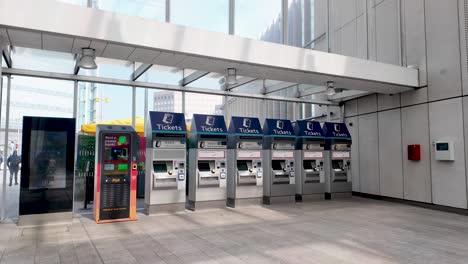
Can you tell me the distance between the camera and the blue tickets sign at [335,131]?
30.0ft

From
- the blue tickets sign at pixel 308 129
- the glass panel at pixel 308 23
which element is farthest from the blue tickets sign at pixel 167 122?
the glass panel at pixel 308 23

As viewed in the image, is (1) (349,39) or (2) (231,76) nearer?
(2) (231,76)

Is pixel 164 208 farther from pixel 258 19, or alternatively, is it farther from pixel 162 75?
pixel 258 19

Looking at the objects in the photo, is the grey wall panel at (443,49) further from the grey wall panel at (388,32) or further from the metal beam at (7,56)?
the metal beam at (7,56)

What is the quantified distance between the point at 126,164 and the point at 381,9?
7.70 metres

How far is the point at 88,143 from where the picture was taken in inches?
293

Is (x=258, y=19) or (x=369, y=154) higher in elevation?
(x=258, y=19)

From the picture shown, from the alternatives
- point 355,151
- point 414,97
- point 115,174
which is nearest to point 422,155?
point 414,97

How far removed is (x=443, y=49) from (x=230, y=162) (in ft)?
17.3

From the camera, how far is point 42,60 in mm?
6875

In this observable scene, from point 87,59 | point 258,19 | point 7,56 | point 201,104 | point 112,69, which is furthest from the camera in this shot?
point 258,19

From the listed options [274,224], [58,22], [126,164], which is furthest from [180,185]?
[58,22]

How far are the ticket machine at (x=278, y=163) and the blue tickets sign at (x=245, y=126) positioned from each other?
408 mm

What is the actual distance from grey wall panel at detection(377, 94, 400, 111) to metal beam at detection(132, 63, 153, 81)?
19.9 feet
